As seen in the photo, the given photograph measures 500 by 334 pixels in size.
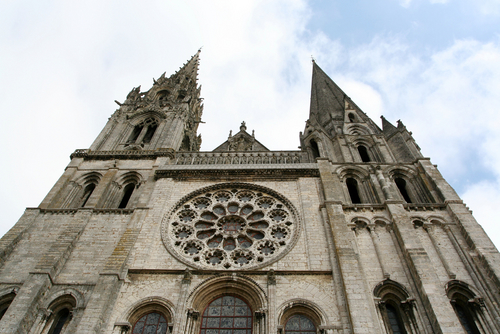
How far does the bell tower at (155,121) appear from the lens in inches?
738

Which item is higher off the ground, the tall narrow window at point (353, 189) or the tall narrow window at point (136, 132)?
the tall narrow window at point (136, 132)

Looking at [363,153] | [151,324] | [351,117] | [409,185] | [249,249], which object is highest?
[351,117]

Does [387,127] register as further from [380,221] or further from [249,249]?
[249,249]

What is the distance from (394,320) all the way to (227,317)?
170 inches

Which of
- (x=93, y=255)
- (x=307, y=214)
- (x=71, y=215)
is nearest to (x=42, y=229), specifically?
(x=71, y=215)

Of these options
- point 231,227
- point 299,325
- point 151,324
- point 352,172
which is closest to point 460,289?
point 299,325

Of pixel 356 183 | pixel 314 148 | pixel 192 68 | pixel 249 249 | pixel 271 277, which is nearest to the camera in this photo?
pixel 271 277

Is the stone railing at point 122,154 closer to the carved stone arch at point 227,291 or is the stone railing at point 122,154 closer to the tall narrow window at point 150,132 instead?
the tall narrow window at point 150,132

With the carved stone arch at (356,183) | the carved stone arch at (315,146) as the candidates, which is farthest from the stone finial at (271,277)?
the carved stone arch at (315,146)

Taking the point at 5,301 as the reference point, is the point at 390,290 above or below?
above

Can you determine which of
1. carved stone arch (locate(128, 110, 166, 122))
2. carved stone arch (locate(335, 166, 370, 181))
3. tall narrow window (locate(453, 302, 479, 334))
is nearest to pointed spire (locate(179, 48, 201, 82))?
carved stone arch (locate(128, 110, 166, 122))

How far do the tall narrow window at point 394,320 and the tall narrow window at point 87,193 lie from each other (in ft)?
36.8

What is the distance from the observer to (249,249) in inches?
478

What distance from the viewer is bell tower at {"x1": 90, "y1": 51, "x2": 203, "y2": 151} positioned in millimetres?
18747
